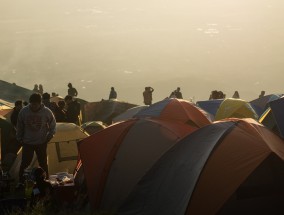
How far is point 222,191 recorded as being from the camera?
616cm

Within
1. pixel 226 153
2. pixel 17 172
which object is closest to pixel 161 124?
pixel 226 153

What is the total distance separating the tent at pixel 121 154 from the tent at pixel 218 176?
2.34ft

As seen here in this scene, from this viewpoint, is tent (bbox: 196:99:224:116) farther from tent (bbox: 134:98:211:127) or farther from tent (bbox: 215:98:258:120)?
tent (bbox: 134:98:211:127)

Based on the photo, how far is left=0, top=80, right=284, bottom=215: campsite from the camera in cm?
626

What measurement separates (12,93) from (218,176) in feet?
76.1

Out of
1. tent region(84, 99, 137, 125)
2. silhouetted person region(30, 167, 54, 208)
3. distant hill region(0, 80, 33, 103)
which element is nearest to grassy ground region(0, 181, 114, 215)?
silhouetted person region(30, 167, 54, 208)

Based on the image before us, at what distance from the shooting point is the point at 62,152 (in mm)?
9953

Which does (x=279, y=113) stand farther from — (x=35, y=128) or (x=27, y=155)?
(x=27, y=155)

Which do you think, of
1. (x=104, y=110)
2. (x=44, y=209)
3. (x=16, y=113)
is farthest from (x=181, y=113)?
(x=104, y=110)

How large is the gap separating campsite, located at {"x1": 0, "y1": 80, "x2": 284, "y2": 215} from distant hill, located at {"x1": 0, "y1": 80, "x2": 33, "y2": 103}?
697 inches

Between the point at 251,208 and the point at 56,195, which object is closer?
the point at 251,208

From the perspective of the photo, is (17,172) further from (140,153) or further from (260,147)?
(260,147)

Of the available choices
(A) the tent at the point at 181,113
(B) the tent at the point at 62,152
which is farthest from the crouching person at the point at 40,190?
(A) the tent at the point at 181,113

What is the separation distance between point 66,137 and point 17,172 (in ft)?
4.08
